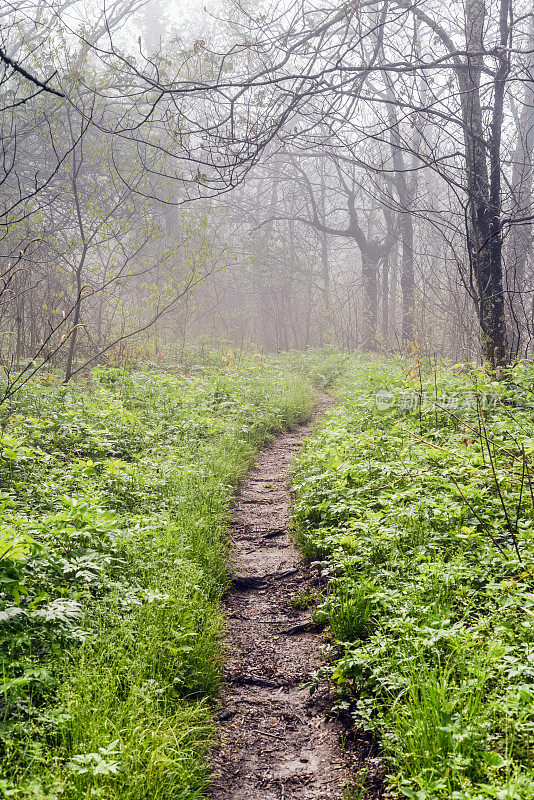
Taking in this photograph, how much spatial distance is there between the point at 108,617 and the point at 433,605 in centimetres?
196

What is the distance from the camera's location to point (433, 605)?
310 cm

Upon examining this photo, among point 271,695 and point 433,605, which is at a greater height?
point 433,605

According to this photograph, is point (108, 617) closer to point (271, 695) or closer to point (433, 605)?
point (271, 695)

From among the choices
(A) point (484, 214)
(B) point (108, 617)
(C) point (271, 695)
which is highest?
(A) point (484, 214)

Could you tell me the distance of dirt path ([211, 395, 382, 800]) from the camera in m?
2.61

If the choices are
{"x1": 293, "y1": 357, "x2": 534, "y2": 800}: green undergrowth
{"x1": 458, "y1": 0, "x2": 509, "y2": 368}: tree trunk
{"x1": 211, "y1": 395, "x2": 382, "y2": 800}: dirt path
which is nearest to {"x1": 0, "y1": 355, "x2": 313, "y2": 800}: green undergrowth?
{"x1": 211, "y1": 395, "x2": 382, "y2": 800}: dirt path

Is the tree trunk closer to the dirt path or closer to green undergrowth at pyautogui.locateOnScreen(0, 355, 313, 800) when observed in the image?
green undergrowth at pyautogui.locateOnScreen(0, 355, 313, 800)

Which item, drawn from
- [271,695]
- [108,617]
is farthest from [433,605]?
[108,617]

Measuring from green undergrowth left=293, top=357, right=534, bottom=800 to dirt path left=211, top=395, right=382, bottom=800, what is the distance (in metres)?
0.20

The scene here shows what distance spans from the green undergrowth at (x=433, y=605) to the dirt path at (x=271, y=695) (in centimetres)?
20

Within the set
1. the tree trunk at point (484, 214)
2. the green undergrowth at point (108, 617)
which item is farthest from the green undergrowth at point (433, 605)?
the tree trunk at point (484, 214)

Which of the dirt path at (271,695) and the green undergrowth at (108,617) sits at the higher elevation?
the green undergrowth at (108,617)

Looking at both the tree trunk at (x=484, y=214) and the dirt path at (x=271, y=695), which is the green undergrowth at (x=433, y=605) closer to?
the dirt path at (x=271, y=695)

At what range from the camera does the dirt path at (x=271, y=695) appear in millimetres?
2613
